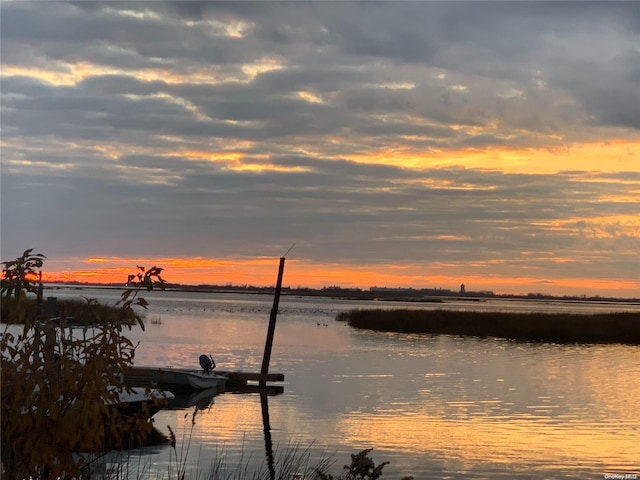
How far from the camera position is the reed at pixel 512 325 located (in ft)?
205

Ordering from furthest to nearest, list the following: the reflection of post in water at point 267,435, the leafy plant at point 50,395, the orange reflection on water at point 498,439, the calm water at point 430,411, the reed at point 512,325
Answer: the reed at point 512,325, the orange reflection on water at point 498,439, the calm water at point 430,411, the reflection of post in water at point 267,435, the leafy plant at point 50,395

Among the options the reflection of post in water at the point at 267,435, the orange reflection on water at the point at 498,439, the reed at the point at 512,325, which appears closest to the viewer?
the reflection of post in water at the point at 267,435

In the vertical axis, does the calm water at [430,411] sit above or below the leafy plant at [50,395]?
below

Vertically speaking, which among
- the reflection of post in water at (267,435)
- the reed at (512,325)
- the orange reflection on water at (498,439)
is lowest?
the reflection of post in water at (267,435)

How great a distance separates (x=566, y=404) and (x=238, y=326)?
160 ft

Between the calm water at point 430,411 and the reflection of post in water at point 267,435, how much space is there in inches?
6.4

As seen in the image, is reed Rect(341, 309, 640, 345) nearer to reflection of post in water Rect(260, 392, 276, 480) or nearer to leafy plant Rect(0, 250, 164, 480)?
reflection of post in water Rect(260, 392, 276, 480)

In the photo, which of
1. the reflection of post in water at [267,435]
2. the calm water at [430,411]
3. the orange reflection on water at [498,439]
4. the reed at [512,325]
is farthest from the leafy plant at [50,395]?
the reed at [512,325]

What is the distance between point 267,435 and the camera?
23703mm

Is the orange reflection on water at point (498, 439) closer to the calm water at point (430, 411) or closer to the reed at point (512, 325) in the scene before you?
the calm water at point (430, 411)

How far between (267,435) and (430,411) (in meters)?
6.95

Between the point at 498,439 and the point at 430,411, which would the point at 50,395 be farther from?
the point at 430,411

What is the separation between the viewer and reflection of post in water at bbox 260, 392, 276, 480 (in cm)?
1891

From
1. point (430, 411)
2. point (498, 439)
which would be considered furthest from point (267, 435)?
point (430, 411)
